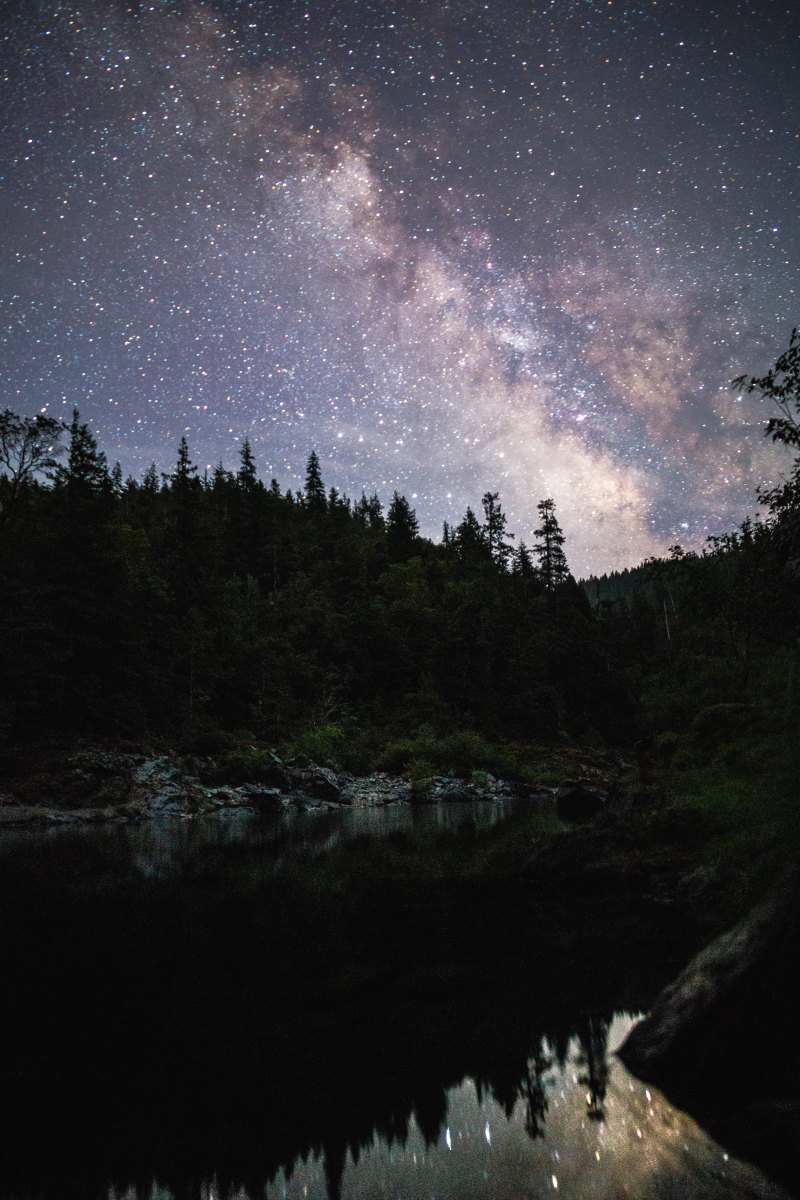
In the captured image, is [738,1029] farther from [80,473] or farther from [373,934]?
[80,473]

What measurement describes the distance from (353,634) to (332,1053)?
170 ft

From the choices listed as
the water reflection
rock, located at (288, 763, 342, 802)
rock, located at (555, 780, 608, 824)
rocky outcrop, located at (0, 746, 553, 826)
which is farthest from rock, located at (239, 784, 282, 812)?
rock, located at (555, 780, 608, 824)

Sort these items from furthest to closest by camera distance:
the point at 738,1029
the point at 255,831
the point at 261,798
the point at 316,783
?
the point at 316,783
the point at 261,798
the point at 255,831
the point at 738,1029

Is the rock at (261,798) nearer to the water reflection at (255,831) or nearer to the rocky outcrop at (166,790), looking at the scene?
the rocky outcrop at (166,790)

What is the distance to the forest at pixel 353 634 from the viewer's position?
13805 millimetres

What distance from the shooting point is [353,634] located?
5631 cm

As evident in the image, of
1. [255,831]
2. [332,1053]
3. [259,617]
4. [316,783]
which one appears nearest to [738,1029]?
[332,1053]

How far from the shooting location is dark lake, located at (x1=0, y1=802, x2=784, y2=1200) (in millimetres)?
3396

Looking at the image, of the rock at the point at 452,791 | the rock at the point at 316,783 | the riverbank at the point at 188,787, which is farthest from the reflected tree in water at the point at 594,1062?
the rock at the point at 452,791

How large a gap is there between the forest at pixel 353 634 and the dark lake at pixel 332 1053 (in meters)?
3.69

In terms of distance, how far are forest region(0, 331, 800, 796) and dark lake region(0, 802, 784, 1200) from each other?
145 inches

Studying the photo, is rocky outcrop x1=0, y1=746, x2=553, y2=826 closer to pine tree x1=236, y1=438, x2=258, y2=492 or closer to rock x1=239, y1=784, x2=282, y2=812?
rock x1=239, y1=784, x2=282, y2=812

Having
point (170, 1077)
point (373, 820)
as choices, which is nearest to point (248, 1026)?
point (170, 1077)

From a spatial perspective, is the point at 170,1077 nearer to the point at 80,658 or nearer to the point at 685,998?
the point at 685,998
